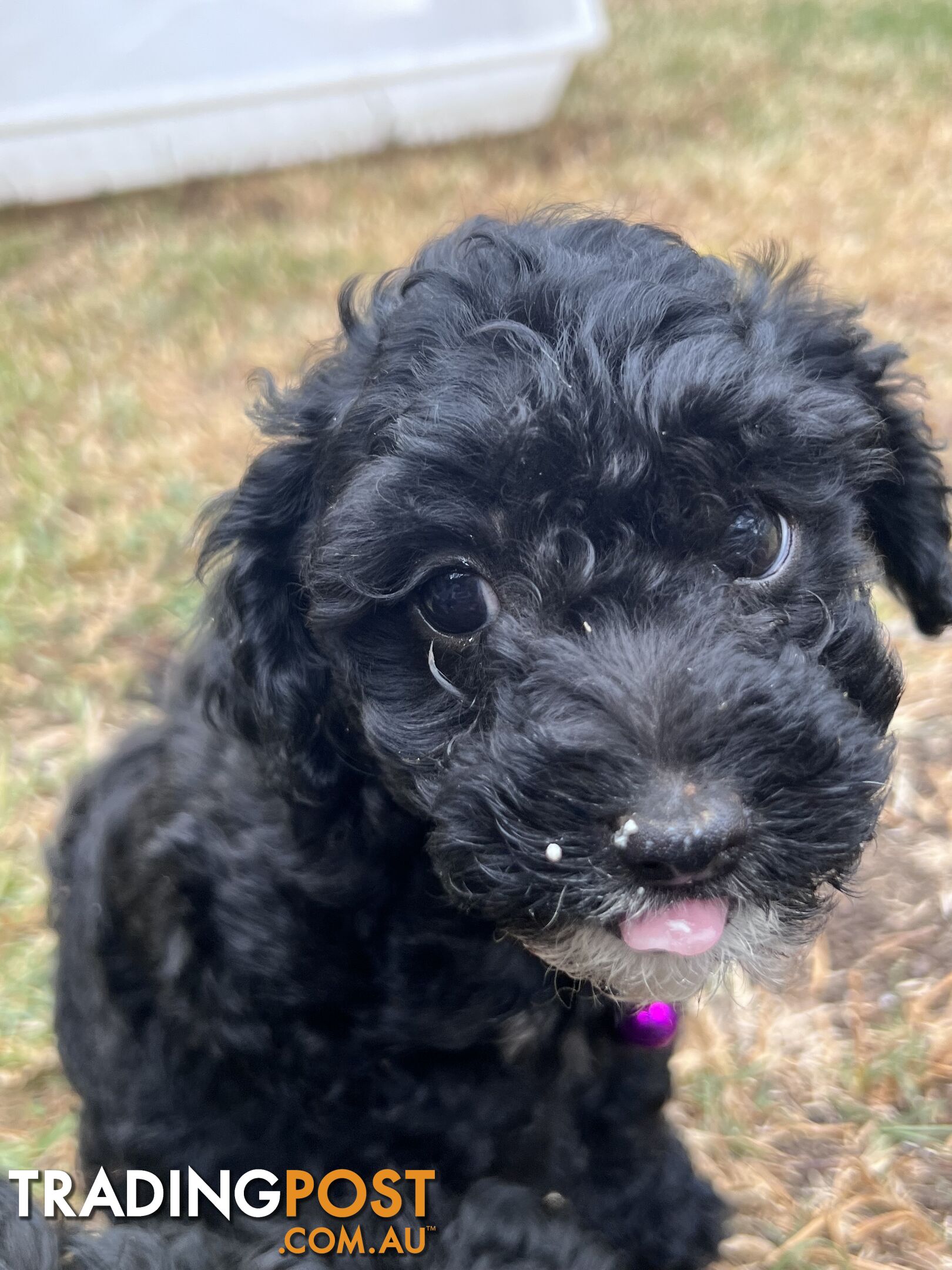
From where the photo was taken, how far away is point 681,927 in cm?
195

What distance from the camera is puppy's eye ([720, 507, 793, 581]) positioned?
2.16 m

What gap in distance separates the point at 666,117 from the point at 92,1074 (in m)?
9.09

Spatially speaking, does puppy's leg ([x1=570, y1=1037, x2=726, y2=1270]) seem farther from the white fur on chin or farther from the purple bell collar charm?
the white fur on chin

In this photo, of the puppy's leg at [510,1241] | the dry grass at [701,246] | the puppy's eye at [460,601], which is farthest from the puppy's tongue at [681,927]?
the dry grass at [701,246]

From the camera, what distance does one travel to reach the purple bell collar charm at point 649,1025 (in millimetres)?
2732

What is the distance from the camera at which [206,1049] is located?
8.59 ft

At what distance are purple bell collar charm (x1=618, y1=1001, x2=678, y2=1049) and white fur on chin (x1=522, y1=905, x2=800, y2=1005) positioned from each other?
1.71ft

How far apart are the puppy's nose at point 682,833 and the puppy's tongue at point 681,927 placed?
101 millimetres

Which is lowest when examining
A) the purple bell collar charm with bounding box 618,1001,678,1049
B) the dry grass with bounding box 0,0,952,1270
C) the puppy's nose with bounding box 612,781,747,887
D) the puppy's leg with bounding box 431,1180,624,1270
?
the dry grass with bounding box 0,0,952,1270

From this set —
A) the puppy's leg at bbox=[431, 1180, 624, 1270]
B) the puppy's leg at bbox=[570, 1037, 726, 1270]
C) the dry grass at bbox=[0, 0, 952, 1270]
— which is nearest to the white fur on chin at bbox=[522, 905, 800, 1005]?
the puppy's leg at bbox=[431, 1180, 624, 1270]

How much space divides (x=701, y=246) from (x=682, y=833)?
230 inches

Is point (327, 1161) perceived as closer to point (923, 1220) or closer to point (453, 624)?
point (453, 624)

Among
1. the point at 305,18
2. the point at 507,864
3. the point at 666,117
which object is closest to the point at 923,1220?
the point at 507,864

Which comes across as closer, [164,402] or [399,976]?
[399,976]
